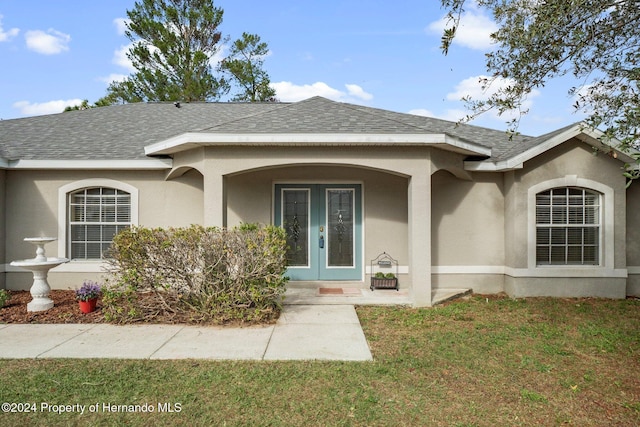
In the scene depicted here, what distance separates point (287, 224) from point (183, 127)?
4363mm

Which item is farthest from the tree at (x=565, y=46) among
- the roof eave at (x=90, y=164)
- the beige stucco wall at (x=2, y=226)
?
the beige stucco wall at (x=2, y=226)

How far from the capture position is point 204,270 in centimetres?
630

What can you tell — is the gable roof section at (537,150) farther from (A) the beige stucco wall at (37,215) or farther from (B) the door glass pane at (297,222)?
(A) the beige stucco wall at (37,215)

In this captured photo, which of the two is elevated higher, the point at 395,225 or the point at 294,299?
the point at 395,225

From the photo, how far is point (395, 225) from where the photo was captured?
9141mm

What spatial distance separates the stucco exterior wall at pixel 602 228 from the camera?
833cm

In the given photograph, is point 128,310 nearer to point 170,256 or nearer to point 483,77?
point 170,256

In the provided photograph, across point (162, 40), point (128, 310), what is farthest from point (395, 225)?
point (162, 40)

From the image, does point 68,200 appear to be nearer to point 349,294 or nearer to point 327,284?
point 327,284

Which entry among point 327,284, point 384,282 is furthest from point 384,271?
point 327,284

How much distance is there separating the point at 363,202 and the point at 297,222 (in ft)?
5.47

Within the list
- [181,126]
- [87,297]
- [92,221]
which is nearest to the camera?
[87,297]

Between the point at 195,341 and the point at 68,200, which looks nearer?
the point at 195,341

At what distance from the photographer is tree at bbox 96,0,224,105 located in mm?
20359
